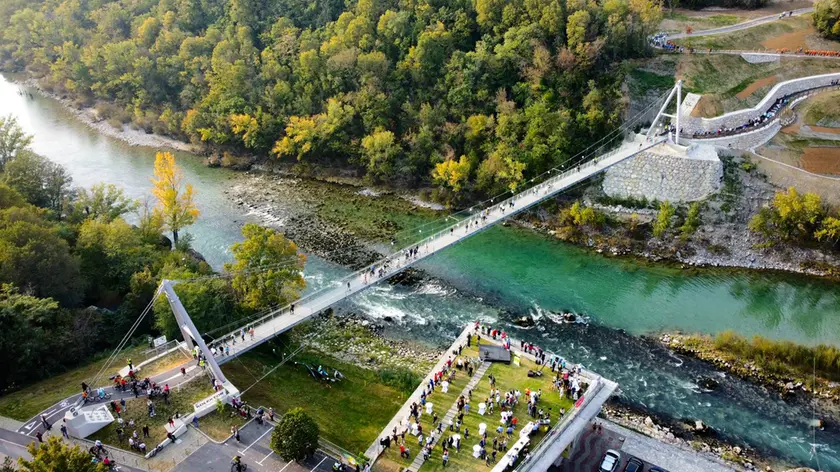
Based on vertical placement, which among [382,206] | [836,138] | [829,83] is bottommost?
[382,206]

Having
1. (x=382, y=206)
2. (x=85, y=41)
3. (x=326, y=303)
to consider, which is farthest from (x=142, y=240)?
(x=85, y=41)

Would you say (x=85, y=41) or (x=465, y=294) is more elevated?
(x=85, y=41)

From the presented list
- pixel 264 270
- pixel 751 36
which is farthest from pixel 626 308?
pixel 751 36

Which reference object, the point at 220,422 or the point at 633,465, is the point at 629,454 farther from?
the point at 220,422

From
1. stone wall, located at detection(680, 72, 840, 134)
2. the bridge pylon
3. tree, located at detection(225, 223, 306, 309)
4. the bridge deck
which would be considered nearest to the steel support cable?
the bridge pylon

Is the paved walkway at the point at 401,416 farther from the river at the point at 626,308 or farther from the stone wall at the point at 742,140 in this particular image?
the stone wall at the point at 742,140

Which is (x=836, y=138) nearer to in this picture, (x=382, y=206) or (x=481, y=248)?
(x=481, y=248)

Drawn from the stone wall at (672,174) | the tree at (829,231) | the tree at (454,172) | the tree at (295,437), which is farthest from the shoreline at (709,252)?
the tree at (295,437)
